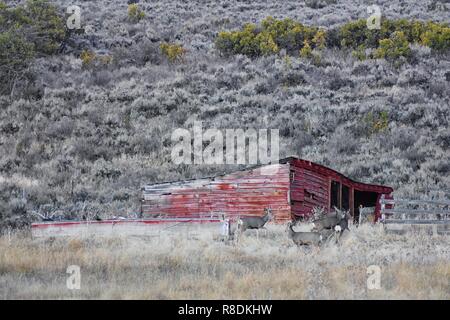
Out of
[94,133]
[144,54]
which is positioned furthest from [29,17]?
[94,133]

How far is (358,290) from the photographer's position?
31.7 feet

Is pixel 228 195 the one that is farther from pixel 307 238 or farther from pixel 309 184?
pixel 307 238

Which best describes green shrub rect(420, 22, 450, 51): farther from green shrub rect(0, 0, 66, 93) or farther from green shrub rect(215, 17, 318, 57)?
green shrub rect(0, 0, 66, 93)

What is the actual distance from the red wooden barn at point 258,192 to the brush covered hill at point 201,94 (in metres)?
2.00

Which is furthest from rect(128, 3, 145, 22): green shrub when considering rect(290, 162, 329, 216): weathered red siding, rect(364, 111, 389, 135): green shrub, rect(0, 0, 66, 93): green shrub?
rect(290, 162, 329, 216): weathered red siding

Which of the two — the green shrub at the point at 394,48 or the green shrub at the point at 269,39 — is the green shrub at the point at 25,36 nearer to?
the green shrub at the point at 269,39

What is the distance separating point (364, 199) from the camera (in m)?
23.5

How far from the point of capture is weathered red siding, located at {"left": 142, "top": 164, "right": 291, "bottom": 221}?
18.9 meters

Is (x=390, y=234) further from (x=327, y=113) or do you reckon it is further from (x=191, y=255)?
(x=327, y=113)

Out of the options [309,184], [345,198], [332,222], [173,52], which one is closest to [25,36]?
[173,52]

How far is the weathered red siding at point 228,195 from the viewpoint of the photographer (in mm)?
18875

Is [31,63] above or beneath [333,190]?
above

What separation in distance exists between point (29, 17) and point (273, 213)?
84.0 ft

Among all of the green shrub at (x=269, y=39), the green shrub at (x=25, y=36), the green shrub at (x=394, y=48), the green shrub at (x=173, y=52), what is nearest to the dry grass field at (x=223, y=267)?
the green shrub at (x=25, y=36)
